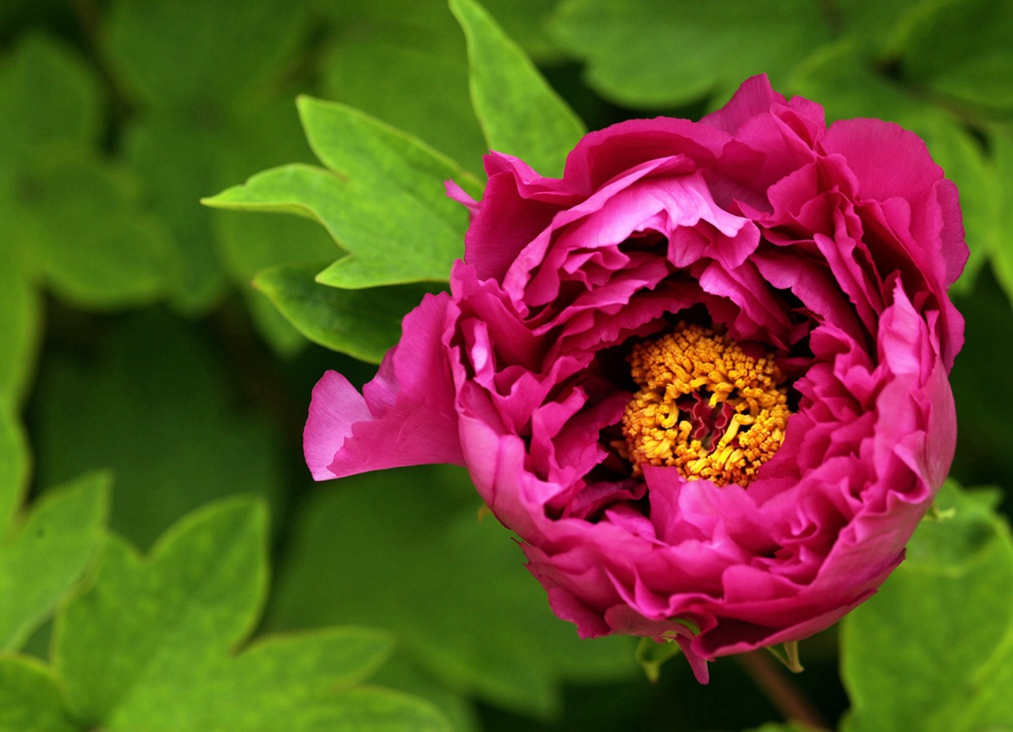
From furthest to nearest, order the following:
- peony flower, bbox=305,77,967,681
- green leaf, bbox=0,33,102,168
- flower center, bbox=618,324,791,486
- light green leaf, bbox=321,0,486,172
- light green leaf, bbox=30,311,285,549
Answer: light green leaf, bbox=30,311,285,549 → green leaf, bbox=0,33,102,168 → light green leaf, bbox=321,0,486,172 → flower center, bbox=618,324,791,486 → peony flower, bbox=305,77,967,681

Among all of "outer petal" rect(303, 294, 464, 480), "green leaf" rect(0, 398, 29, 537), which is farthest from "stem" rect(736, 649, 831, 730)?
"green leaf" rect(0, 398, 29, 537)

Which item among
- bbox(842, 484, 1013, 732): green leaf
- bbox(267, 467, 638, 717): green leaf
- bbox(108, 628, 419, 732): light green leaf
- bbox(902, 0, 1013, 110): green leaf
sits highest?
bbox(902, 0, 1013, 110): green leaf

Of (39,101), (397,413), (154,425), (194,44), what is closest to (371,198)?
(397,413)

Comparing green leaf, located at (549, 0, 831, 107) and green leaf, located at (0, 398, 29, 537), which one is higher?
green leaf, located at (549, 0, 831, 107)

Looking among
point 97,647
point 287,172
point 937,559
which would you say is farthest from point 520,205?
point 97,647

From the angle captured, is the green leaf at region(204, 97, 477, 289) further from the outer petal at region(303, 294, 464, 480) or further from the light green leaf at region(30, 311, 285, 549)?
the light green leaf at region(30, 311, 285, 549)

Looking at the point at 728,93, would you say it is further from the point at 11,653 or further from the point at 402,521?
the point at 11,653

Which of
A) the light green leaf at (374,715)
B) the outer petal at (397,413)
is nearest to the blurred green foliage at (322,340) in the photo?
the light green leaf at (374,715)
